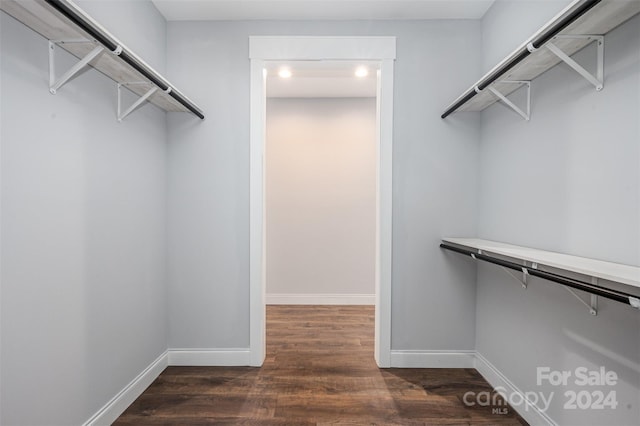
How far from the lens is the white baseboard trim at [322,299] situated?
423 centimetres

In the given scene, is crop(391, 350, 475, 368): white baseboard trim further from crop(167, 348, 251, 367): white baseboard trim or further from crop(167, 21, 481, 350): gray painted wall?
crop(167, 348, 251, 367): white baseboard trim

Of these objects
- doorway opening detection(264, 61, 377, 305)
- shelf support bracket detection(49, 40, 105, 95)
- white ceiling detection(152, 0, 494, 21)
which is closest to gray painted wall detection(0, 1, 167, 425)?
shelf support bracket detection(49, 40, 105, 95)

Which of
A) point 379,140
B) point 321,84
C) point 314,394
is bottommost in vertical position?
point 314,394

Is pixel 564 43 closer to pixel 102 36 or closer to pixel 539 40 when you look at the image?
pixel 539 40

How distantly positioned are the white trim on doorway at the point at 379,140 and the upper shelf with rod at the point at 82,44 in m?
0.73

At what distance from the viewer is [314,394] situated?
7.07 feet

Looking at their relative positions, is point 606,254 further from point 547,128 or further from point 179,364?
point 179,364

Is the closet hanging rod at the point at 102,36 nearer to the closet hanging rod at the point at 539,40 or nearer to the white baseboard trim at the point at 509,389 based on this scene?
the closet hanging rod at the point at 539,40

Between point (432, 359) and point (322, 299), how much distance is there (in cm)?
189

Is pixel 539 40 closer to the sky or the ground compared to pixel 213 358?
closer to the sky

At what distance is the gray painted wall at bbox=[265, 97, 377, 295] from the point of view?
423 centimetres

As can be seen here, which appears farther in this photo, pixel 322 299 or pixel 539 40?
pixel 322 299

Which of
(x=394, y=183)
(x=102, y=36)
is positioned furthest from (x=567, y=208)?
(x=102, y=36)

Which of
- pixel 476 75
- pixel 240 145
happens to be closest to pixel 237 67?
pixel 240 145
